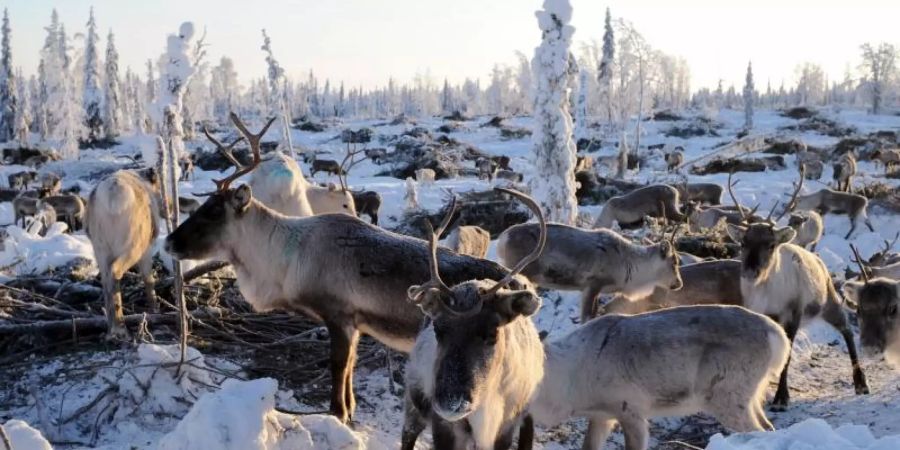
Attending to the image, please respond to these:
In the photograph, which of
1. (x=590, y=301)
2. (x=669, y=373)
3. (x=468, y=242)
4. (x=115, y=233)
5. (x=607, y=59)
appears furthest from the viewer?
(x=607, y=59)

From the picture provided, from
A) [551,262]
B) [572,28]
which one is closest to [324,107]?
[572,28]

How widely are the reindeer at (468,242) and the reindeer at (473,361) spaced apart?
15.3ft

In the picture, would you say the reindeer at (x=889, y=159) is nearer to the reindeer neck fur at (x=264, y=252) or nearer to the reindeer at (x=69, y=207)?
the reindeer at (x=69, y=207)

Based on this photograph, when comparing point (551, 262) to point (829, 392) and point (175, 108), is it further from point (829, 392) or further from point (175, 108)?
point (175, 108)

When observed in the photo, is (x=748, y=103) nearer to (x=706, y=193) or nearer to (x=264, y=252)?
(x=706, y=193)

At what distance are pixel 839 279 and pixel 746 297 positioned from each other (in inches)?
167

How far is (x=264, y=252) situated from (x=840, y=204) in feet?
56.0

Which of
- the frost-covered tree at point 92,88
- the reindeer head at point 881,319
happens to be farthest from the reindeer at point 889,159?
the frost-covered tree at point 92,88

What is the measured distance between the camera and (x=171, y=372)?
5.79 metres

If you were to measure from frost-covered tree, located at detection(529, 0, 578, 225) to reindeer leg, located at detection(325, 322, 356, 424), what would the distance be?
11.2 metres

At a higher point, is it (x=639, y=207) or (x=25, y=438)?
(x=25, y=438)

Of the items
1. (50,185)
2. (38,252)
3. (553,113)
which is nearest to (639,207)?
(553,113)

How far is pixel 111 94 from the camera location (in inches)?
2501

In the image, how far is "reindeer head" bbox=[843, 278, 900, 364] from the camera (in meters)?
6.71
